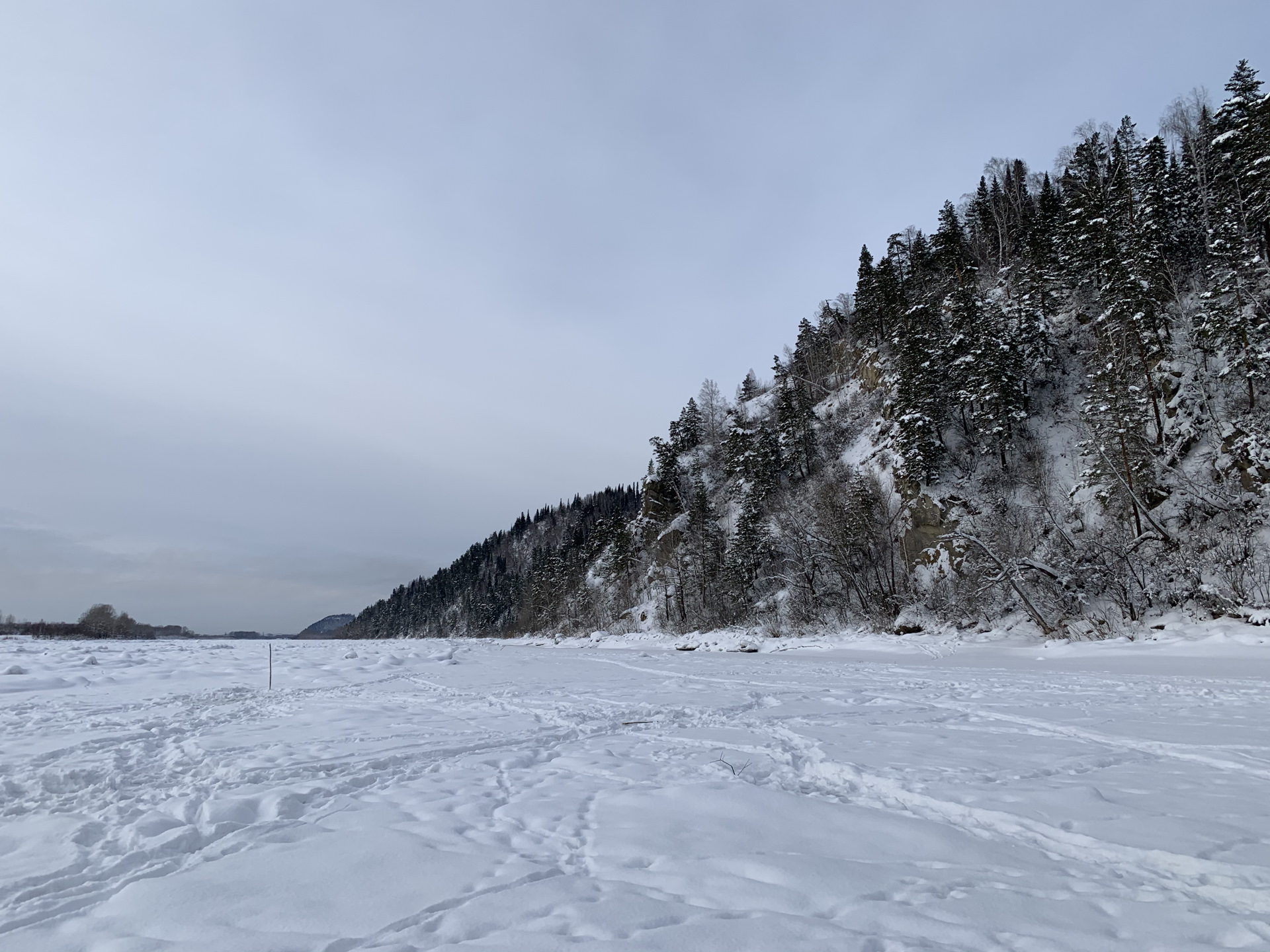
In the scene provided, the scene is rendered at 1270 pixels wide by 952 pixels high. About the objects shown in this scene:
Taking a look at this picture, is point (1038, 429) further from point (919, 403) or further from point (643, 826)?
point (643, 826)

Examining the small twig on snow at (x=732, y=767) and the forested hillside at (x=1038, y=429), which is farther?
the forested hillside at (x=1038, y=429)

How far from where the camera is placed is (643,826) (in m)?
3.95

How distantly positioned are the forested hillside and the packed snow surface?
46.5 feet

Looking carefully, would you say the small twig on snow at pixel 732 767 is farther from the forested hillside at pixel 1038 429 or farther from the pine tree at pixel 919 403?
the pine tree at pixel 919 403

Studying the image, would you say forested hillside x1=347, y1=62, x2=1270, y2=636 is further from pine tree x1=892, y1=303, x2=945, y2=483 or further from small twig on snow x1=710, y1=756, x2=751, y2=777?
small twig on snow x1=710, y1=756, x2=751, y2=777

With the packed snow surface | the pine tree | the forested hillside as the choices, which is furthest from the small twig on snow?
the pine tree

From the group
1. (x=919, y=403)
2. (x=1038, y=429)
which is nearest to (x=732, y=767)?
(x=919, y=403)

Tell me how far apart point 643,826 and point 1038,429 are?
125 feet

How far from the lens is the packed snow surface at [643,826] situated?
263cm

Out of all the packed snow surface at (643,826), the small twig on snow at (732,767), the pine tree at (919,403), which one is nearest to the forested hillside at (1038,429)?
the pine tree at (919,403)

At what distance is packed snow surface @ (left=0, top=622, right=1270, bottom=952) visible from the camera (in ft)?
8.64

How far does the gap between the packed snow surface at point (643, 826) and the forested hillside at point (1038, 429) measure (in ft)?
46.5

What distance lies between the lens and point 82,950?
248 centimetres

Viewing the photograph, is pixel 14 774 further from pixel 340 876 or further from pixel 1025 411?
pixel 1025 411
